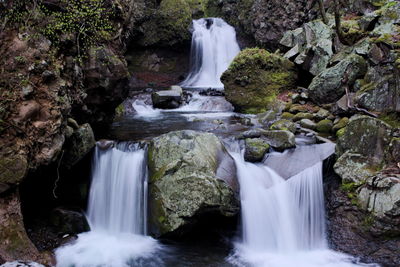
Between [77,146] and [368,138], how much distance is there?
231 inches

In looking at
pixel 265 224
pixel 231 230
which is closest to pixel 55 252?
pixel 231 230

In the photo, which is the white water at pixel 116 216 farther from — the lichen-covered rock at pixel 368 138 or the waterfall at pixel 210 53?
the waterfall at pixel 210 53

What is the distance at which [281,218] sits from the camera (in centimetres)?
625

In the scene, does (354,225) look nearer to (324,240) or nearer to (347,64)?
(324,240)

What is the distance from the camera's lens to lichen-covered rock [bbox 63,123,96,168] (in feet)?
20.8

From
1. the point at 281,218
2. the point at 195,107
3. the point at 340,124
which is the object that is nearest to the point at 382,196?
the point at 281,218

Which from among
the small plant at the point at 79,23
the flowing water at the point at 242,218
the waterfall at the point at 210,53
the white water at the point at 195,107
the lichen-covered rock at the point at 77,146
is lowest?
the flowing water at the point at 242,218

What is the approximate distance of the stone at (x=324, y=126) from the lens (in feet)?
27.7

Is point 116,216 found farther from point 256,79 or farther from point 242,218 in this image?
point 256,79

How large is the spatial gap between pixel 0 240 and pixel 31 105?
2.15 metres

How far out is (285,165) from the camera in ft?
22.2

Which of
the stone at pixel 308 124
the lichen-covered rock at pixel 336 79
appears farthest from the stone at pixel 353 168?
the lichen-covered rock at pixel 336 79

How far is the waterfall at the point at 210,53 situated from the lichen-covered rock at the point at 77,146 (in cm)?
1395

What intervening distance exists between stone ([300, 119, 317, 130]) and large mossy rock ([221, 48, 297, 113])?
10.8 feet
